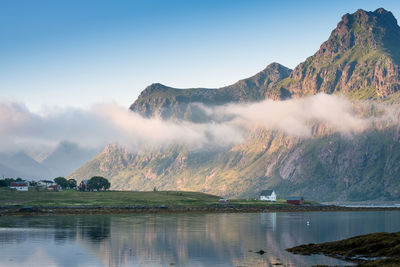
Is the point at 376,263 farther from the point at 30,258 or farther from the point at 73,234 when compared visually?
the point at 73,234

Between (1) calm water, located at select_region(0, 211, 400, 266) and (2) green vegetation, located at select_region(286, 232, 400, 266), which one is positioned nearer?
(2) green vegetation, located at select_region(286, 232, 400, 266)

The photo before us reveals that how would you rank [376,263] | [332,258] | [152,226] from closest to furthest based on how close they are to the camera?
[376,263] → [332,258] → [152,226]

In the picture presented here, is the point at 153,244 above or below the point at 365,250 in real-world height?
below

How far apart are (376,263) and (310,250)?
65.4 feet

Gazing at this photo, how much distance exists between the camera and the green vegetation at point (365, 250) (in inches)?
2556

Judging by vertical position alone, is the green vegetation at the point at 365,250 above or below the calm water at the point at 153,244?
above

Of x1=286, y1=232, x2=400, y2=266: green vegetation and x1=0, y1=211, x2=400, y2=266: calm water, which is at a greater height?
x1=286, y1=232, x2=400, y2=266: green vegetation

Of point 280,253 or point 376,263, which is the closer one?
point 376,263

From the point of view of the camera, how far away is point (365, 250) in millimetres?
74312

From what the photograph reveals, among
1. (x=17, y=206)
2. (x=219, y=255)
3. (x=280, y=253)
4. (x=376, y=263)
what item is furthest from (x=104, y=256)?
(x=17, y=206)

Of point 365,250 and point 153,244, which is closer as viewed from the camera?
point 365,250

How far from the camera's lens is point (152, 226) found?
12575cm

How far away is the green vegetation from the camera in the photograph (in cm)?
6493

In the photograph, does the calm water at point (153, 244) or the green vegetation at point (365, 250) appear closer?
the green vegetation at point (365, 250)
